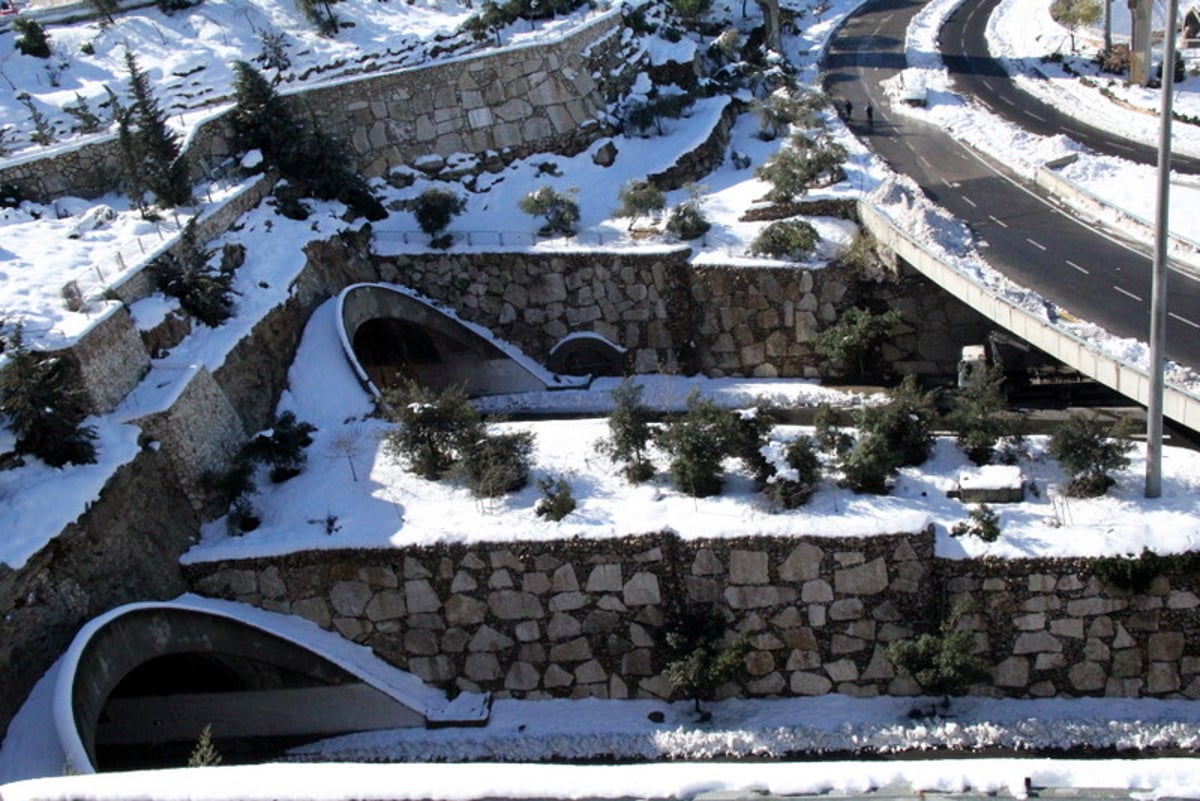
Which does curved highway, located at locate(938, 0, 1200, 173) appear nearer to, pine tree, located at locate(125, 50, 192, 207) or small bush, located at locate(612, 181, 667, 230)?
small bush, located at locate(612, 181, 667, 230)

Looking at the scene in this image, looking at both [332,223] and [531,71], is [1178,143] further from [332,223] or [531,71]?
[332,223]

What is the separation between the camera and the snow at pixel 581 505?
1271cm

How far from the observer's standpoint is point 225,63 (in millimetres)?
45375

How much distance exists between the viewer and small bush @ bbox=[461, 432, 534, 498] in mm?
26562

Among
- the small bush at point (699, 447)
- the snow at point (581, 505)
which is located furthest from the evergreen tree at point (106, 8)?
the small bush at point (699, 447)

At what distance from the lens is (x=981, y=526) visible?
965 inches

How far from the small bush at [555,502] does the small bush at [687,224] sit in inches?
576

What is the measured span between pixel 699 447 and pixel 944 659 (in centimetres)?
718

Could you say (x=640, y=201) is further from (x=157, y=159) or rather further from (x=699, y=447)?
(x=157, y=159)

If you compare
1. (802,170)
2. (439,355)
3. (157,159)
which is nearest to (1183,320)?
(802,170)

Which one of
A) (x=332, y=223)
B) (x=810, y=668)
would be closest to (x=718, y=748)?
(x=810, y=668)

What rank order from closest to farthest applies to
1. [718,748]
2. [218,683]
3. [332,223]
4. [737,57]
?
[718,748] → [218,683] → [332,223] → [737,57]

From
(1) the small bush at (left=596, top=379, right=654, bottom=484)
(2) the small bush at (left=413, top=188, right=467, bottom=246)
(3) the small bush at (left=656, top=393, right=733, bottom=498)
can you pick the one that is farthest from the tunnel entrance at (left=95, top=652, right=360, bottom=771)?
(2) the small bush at (left=413, top=188, right=467, bottom=246)

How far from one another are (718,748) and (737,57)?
41.3 m
